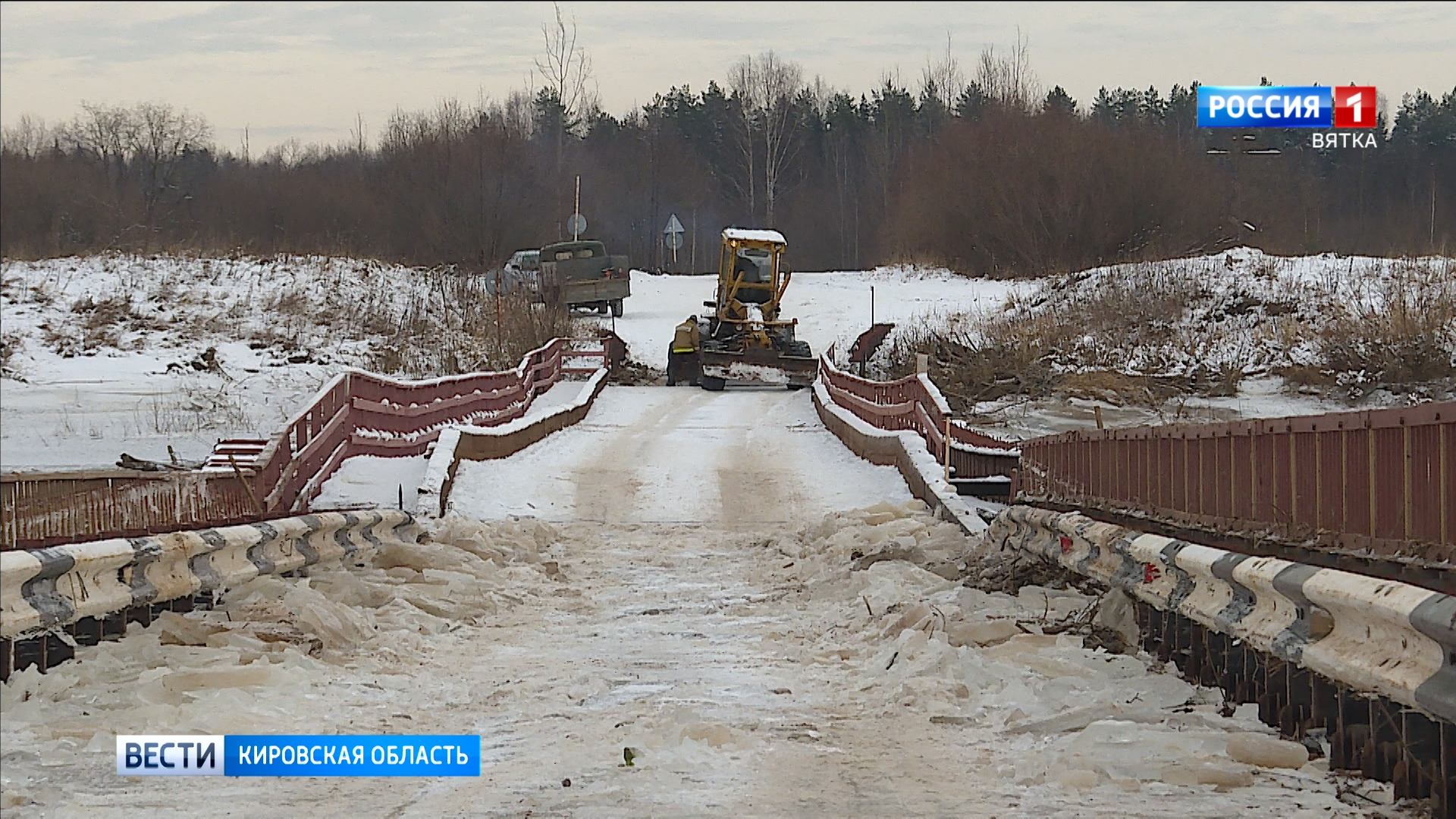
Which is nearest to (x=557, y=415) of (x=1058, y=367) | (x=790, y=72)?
(x=1058, y=367)

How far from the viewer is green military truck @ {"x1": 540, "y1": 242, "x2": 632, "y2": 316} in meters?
47.2

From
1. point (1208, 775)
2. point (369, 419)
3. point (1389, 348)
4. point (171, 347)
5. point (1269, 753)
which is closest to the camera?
point (1208, 775)

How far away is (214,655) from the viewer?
21.8 ft

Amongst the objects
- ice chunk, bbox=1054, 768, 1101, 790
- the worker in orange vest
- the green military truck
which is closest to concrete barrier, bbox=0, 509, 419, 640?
ice chunk, bbox=1054, 768, 1101, 790

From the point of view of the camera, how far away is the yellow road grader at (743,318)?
114 ft

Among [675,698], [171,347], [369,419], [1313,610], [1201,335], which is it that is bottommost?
[675,698]

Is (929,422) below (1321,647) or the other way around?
below

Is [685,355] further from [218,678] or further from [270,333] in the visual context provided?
[218,678]

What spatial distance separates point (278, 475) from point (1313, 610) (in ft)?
32.8

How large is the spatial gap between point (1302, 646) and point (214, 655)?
467 cm

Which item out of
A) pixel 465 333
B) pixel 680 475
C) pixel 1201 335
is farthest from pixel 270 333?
pixel 1201 335

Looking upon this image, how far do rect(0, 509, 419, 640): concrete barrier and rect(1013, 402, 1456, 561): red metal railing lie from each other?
549 cm

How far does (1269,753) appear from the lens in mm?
5172

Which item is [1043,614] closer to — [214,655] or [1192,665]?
[1192,665]
